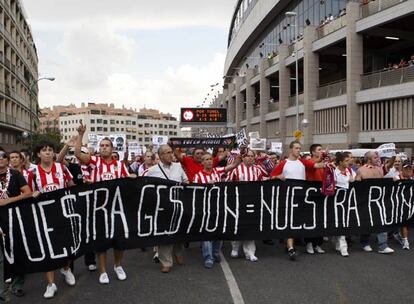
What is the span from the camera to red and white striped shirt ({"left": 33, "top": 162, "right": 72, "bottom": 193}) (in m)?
6.22

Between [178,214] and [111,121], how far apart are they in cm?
16256

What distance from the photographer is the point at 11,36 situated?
53.4 metres

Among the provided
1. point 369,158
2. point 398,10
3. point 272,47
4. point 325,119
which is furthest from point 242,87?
point 369,158

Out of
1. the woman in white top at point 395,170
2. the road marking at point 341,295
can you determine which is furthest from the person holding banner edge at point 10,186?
the woman in white top at point 395,170

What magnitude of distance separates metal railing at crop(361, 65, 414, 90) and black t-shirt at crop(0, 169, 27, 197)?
78.5 feet

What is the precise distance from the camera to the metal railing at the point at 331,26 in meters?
29.3

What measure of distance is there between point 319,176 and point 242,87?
4885 centimetres

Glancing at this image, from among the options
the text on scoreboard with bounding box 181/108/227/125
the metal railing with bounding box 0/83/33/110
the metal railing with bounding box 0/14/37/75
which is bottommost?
the text on scoreboard with bounding box 181/108/227/125

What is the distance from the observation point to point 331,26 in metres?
31.2

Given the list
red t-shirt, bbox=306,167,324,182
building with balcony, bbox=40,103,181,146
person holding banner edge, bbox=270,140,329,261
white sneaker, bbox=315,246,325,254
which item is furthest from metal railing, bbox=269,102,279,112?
building with balcony, bbox=40,103,181,146

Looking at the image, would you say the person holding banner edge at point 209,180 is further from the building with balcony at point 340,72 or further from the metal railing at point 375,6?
the metal railing at point 375,6

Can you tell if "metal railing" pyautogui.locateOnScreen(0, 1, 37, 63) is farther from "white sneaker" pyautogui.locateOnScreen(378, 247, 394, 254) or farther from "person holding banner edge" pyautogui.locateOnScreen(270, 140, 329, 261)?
"white sneaker" pyautogui.locateOnScreen(378, 247, 394, 254)

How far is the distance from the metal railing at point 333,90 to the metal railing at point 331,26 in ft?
11.1

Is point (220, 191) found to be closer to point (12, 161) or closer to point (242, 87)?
point (12, 161)
